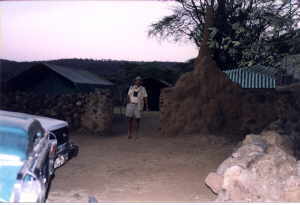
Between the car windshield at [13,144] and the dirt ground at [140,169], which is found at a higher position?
the car windshield at [13,144]

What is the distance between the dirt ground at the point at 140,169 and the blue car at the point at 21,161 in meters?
1.34

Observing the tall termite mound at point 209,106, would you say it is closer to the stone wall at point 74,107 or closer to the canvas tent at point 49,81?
the stone wall at point 74,107

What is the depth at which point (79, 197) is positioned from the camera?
6.50 m

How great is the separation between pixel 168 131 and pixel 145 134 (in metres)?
0.76

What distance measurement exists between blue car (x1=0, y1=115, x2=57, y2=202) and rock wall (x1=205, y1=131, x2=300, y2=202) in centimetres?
234

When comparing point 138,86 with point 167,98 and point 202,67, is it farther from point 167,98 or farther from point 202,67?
point 202,67

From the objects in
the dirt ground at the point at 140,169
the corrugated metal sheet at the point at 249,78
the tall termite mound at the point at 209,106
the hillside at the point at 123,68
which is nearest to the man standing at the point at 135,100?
the dirt ground at the point at 140,169

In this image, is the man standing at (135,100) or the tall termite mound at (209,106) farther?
the tall termite mound at (209,106)

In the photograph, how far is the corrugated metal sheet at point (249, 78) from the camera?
79.7 feet

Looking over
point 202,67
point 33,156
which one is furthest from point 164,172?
point 202,67

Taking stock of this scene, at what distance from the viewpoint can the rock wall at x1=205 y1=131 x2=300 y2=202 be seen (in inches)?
235

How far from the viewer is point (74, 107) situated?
13219 mm

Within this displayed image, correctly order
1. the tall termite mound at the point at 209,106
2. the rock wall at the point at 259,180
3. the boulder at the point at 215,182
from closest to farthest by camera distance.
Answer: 1. the rock wall at the point at 259,180
2. the boulder at the point at 215,182
3. the tall termite mound at the point at 209,106

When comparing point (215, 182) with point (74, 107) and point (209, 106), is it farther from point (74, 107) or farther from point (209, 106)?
point (74, 107)
